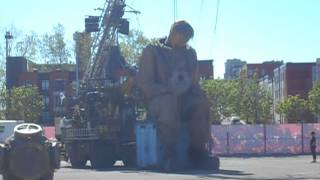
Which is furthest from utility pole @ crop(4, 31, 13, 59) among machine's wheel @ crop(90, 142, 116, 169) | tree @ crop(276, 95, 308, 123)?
machine's wheel @ crop(90, 142, 116, 169)

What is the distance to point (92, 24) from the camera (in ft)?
178

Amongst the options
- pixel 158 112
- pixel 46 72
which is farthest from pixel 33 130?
pixel 46 72

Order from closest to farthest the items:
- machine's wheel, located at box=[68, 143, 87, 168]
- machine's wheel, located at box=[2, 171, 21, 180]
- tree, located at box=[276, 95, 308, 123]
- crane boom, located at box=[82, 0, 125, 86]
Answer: machine's wheel, located at box=[2, 171, 21, 180], machine's wheel, located at box=[68, 143, 87, 168], crane boom, located at box=[82, 0, 125, 86], tree, located at box=[276, 95, 308, 123]

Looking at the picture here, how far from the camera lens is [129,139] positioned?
37.2 m

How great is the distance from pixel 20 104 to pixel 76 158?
1763 inches

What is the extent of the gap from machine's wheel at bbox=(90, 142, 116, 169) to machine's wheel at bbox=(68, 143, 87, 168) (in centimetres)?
148

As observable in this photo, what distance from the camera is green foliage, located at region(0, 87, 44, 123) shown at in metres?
81.8

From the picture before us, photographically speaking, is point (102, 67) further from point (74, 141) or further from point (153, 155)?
point (153, 155)

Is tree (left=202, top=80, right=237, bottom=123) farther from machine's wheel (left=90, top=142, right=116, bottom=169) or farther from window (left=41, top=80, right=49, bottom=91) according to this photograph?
machine's wheel (left=90, top=142, right=116, bottom=169)

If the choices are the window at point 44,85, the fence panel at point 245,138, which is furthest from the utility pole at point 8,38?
the fence panel at point 245,138

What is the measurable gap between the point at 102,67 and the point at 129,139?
14468mm

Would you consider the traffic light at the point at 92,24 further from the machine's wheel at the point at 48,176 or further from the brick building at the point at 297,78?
the brick building at the point at 297,78

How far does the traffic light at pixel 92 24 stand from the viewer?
53.9 metres

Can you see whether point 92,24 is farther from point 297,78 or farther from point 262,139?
point 297,78
